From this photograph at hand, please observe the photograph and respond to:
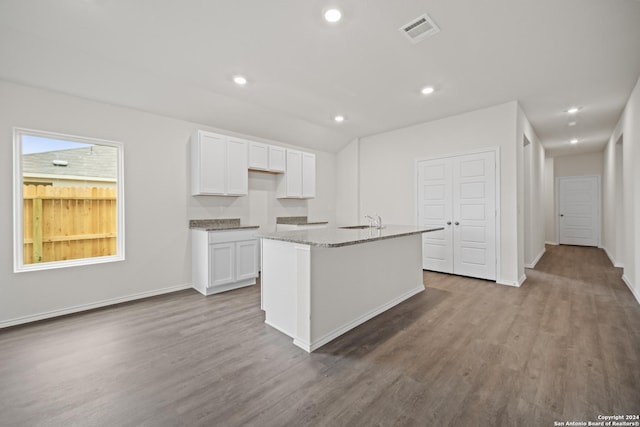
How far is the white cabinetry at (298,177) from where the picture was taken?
5227 millimetres

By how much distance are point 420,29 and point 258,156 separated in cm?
308

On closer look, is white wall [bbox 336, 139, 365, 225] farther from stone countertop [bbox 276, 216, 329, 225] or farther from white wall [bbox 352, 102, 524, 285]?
stone countertop [bbox 276, 216, 329, 225]

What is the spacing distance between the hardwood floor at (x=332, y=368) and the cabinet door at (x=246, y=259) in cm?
86

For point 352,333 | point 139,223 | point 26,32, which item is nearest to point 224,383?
Answer: point 352,333

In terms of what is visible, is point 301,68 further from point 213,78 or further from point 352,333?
point 352,333

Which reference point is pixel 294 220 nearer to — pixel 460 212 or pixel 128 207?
pixel 128 207

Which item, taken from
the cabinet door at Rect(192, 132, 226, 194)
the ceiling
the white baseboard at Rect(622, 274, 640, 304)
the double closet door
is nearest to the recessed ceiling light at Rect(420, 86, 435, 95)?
the ceiling

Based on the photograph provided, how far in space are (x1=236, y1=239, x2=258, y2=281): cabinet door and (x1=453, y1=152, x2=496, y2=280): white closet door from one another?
3.44m

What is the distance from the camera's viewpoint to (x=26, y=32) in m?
2.47

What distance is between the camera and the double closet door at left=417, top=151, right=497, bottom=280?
435cm

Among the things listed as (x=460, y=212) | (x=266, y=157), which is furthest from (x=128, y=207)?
(x=460, y=212)

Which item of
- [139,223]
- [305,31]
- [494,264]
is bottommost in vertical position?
[494,264]

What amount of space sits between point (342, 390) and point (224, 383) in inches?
32.5

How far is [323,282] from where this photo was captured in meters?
2.44
